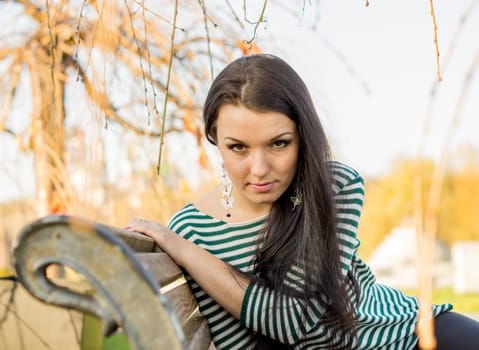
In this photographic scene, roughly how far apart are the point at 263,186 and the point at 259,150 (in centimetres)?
11

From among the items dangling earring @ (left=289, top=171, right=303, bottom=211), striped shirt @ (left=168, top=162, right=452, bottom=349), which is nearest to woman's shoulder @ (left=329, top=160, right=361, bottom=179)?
striped shirt @ (left=168, top=162, right=452, bottom=349)

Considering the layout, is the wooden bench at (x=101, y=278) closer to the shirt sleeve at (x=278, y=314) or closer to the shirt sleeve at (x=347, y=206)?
the shirt sleeve at (x=278, y=314)

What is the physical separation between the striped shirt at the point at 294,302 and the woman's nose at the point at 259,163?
0.72 ft

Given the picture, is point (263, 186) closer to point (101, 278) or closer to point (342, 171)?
point (342, 171)

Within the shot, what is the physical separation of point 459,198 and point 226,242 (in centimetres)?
1864

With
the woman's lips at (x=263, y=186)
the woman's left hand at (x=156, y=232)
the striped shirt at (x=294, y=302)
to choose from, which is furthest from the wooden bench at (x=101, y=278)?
the woman's lips at (x=263, y=186)

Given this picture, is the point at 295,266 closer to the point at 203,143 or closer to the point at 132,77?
the point at 203,143

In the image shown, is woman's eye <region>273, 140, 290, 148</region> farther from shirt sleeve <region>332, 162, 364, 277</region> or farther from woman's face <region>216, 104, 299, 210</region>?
shirt sleeve <region>332, 162, 364, 277</region>

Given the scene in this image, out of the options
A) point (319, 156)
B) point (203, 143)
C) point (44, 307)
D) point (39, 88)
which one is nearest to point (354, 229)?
point (319, 156)

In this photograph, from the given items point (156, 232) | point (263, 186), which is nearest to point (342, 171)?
point (263, 186)

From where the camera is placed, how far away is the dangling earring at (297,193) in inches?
70.0

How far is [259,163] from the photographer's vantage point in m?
1.65

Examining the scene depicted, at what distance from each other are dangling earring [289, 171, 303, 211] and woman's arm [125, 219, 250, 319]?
253mm

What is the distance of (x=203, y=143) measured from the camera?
297 centimetres
